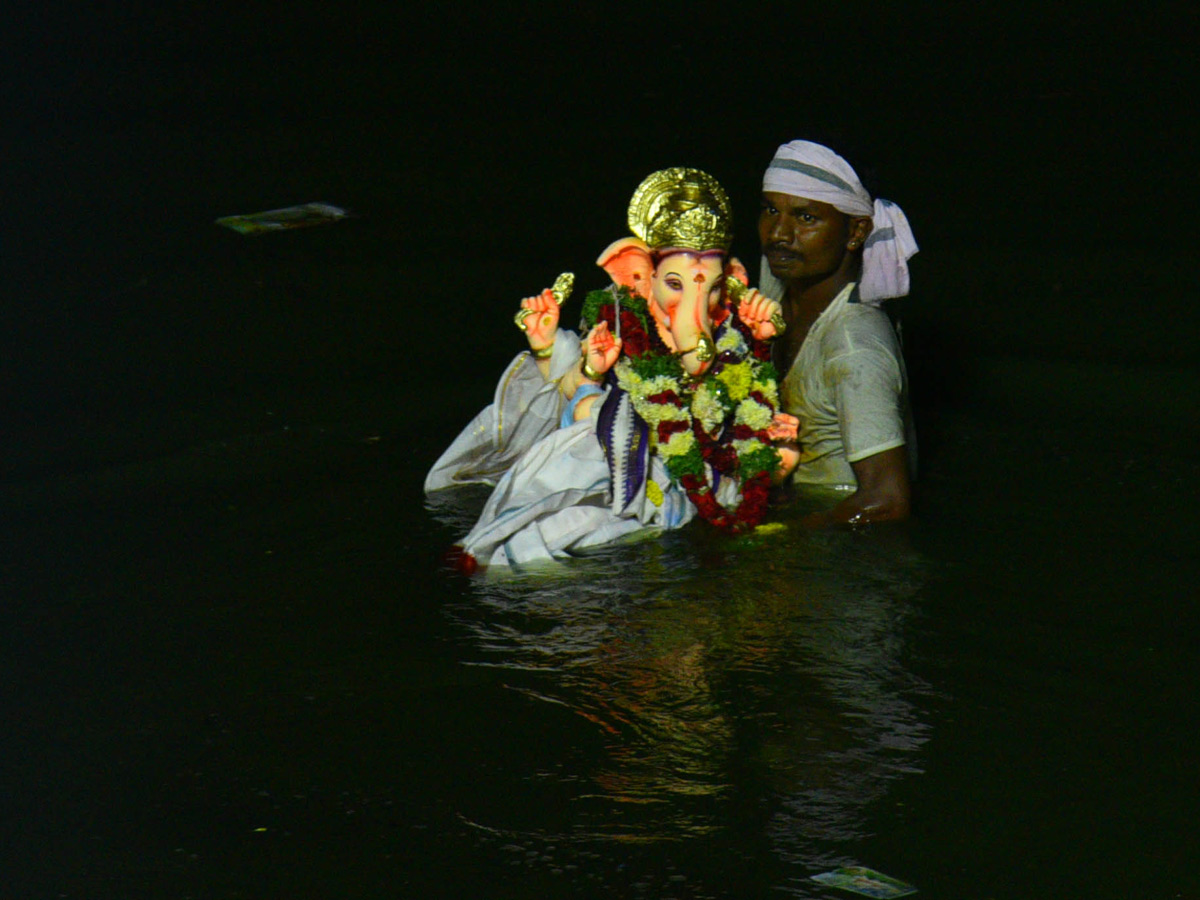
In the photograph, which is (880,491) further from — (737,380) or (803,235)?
(803,235)

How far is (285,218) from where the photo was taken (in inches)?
373

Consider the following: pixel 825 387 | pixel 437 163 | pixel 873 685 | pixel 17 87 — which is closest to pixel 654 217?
pixel 825 387

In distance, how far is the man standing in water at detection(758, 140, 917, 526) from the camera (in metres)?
5.18

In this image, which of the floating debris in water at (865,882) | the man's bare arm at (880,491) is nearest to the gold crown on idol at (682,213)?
the man's bare arm at (880,491)

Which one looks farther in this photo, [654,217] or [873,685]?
[654,217]

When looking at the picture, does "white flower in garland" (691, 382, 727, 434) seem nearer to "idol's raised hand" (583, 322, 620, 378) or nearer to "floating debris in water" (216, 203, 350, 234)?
"idol's raised hand" (583, 322, 620, 378)

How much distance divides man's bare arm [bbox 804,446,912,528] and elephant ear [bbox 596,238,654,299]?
940mm

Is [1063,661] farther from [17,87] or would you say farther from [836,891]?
[17,87]

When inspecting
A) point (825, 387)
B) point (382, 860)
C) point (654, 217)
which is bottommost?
point (382, 860)

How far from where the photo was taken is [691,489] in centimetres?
514

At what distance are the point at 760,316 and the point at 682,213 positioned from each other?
17.5 inches

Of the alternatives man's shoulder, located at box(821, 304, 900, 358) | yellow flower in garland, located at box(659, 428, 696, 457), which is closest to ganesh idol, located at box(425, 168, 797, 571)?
yellow flower in garland, located at box(659, 428, 696, 457)

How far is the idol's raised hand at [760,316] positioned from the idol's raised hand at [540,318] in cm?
63

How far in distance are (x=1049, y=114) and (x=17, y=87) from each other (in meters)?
7.59
